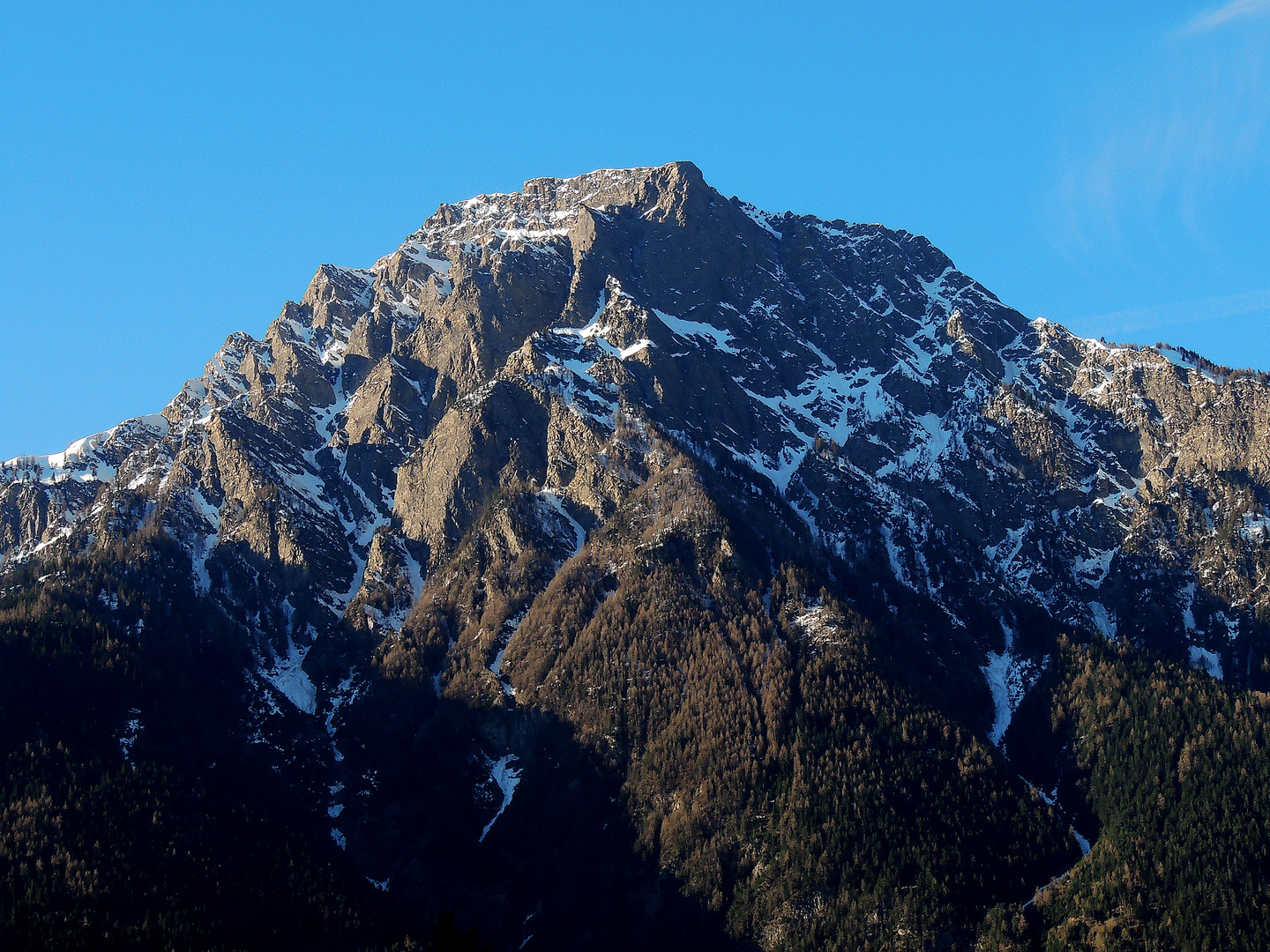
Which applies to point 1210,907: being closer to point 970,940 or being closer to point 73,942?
point 970,940

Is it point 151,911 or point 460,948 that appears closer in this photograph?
point 460,948

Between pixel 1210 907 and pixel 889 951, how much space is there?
Answer: 45.3 meters

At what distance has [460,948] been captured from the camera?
103625mm

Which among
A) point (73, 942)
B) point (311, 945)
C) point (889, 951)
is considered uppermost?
point (889, 951)

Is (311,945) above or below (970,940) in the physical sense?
below

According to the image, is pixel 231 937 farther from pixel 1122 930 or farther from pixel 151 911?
pixel 1122 930

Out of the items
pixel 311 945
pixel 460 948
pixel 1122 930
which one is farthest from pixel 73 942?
pixel 1122 930

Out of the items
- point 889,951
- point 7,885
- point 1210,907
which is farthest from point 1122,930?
point 7,885

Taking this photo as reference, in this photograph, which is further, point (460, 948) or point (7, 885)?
point (7, 885)

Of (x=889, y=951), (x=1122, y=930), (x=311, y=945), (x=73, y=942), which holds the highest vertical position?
(x=1122, y=930)

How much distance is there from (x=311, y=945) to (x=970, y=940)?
308ft

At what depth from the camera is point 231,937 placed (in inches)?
7751

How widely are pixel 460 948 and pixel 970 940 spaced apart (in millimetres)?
117994

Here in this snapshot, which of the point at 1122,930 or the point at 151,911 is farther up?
the point at 1122,930
